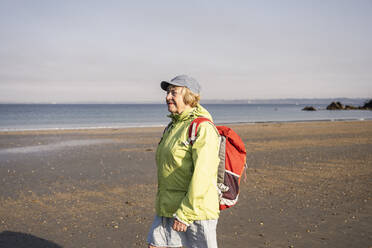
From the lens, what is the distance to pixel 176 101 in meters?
2.85

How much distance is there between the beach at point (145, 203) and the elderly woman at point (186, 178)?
7.20 ft

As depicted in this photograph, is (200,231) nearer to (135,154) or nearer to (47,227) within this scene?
(47,227)

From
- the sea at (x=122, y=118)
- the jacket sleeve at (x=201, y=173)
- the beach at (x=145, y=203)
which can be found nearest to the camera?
the jacket sleeve at (x=201, y=173)

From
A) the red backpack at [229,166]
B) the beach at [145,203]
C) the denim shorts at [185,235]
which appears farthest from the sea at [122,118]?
the red backpack at [229,166]

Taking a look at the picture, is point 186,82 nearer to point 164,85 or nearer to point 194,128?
point 164,85

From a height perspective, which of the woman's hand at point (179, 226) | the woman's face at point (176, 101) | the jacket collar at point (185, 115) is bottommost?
the woman's hand at point (179, 226)

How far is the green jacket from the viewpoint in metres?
2.55

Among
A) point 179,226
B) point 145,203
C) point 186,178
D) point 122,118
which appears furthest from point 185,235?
point 122,118

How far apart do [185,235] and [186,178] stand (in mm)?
515

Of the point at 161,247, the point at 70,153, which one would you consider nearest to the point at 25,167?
the point at 70,153

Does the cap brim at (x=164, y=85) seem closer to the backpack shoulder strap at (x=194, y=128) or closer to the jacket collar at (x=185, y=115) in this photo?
the jacket collar at (x=185, y=115)

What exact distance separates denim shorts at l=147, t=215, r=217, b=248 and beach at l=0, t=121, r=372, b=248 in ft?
7.02

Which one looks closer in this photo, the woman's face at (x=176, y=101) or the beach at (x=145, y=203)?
the woman's face at (x=176, y=101)

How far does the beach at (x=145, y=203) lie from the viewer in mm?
5020
